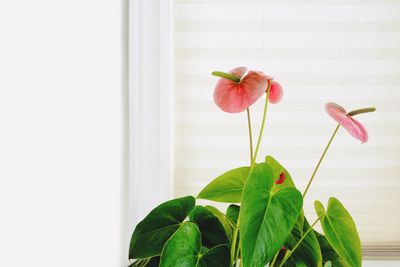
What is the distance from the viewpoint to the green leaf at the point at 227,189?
2.52 feet

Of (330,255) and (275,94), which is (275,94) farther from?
(330,255)

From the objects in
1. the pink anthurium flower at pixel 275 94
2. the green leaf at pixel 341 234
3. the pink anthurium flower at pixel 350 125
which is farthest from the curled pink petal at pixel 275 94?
the green leaf at pixel 341 234

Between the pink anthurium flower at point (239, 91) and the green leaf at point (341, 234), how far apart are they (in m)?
0.25

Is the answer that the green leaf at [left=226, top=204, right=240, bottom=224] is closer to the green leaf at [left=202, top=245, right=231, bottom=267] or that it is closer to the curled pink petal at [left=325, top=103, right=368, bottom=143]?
the green leaf at [left=202, top=245, right=231, bottom=267]

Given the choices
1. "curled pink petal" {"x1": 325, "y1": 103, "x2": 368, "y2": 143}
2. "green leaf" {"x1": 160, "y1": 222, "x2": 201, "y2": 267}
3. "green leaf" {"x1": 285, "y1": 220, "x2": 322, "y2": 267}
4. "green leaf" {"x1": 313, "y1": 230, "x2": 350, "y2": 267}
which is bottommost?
"green leaf" {"x1": 313, "y1": 230, "x2": 350, "y2": 267}

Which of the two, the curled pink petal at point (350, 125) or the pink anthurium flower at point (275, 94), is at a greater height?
the pink anthurium flower at point (275, 94)

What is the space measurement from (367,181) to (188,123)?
1.77 feet

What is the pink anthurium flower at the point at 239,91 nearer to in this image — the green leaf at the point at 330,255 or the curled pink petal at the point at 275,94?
the curled pink petal at the point at 275,94

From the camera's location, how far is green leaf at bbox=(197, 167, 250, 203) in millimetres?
768

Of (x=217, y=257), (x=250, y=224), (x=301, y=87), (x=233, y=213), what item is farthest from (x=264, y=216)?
(x=301, y=87)

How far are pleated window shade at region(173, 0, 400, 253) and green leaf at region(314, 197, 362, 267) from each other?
0.42 m

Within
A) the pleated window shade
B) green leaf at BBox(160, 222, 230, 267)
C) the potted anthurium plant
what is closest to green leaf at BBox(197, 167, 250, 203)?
the potted anthurium plant
